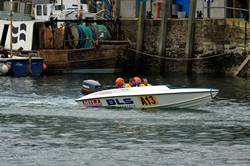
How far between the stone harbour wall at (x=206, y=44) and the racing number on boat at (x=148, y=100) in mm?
16282

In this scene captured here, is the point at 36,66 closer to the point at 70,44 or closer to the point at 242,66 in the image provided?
the point at 70,44

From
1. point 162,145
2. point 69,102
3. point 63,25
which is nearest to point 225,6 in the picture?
point 63,25

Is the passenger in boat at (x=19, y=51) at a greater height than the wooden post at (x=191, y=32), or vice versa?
the wooden post at (x=191, y=32)

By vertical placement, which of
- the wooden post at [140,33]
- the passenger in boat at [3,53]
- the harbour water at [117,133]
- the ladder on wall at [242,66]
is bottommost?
the harbour water at [117,133]

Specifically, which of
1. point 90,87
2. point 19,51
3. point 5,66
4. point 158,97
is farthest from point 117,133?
point 19,51

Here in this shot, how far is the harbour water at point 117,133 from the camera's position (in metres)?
23.5

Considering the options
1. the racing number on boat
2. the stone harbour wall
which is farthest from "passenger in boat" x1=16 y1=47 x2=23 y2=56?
the racing number on boat

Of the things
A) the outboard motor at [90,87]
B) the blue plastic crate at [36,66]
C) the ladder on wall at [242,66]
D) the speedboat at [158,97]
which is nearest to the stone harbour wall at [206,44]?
the ladder on wall at [242,66]

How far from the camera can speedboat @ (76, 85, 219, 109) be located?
109 ft

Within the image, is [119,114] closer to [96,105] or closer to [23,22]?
[96,105]

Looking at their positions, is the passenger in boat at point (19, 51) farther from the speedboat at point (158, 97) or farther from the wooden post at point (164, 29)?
the speedboat at point (158, 97)

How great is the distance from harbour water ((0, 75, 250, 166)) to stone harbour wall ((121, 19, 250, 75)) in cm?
929

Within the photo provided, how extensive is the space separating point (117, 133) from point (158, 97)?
5.64 meters

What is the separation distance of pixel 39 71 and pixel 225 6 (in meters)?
11.3
